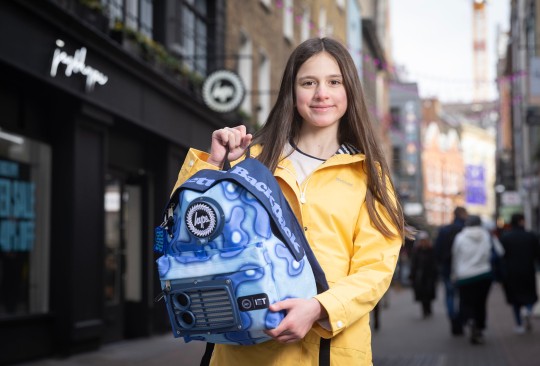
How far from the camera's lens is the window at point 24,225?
10039 millimetres

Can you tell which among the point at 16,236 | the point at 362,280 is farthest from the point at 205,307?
the point at 16,236

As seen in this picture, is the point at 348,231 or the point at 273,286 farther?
the point at 348,231

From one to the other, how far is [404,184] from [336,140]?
2517 inches

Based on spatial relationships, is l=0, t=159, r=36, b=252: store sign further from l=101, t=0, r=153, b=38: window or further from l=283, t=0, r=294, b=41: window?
l=283, t=0, r=294, b=41: window

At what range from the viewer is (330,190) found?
2580mm

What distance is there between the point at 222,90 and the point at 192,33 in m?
1.71

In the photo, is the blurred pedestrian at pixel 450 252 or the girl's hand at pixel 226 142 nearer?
the girl's hand at pixel 226 142

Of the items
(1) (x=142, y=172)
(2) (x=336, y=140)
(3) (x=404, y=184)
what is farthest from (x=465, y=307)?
(3) (x=404, y=184)

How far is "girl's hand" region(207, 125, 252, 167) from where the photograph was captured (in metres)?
2.66

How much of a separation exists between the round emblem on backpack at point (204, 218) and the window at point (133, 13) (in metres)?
10.7

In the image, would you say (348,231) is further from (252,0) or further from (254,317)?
(252,0)

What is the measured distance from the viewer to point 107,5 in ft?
41.9

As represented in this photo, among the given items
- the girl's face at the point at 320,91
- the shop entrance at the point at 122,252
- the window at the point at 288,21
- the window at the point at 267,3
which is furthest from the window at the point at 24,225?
the window at the point at 288,21

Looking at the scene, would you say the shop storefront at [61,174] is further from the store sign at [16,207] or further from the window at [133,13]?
the window at [133,13]
